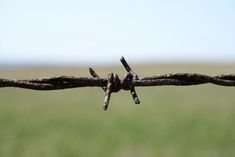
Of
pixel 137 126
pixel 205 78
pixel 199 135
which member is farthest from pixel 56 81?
pixel 137 126

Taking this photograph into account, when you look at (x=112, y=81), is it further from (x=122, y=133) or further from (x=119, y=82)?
(x=122, y=133)

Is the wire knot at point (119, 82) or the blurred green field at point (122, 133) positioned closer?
the wire knot at point (119, 82)

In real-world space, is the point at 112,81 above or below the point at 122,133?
below

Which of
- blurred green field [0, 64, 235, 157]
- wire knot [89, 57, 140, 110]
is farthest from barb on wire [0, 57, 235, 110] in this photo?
blurred green field [0, 64, 235, 157]

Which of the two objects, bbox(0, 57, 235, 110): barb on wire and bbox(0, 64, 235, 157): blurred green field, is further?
bbox(0, 64, 235, 157): blurred green field

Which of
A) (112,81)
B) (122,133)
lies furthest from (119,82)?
(122,133)

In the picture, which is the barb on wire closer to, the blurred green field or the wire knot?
the wire knot

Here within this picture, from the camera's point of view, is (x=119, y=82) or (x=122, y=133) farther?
(x=122, y=133)

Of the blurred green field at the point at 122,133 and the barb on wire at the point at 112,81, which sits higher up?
the blurred green field at the point at 122,133

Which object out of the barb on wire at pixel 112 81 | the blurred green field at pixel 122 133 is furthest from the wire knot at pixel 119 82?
the blurred green field at pixel 122 133

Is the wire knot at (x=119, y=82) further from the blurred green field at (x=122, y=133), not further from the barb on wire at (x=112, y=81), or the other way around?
the blurred green field at (x=122, y=133)

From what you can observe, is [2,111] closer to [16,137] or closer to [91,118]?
[91,118]

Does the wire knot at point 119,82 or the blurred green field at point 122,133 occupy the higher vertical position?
the blurred green field at point 122,133
